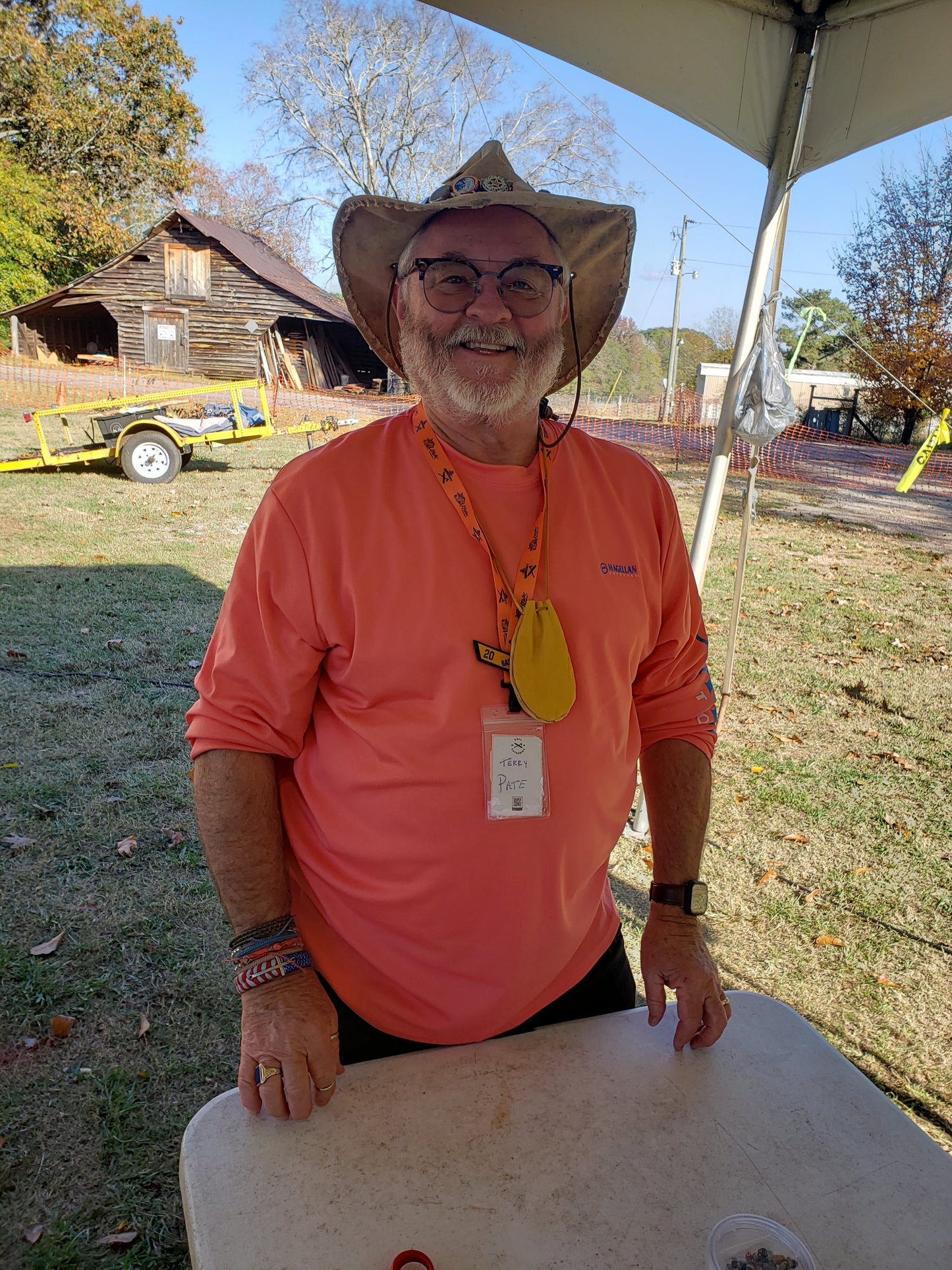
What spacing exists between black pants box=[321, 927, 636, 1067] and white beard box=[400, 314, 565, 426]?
3.79 ft

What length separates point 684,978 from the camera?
1630 mm

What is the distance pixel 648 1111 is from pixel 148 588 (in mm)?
7173

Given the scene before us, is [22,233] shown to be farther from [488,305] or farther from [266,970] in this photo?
[266,970]

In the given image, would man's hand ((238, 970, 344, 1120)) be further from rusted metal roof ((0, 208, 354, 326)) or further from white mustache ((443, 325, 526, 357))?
rusted metal roof ((0, 208, 354, 326))

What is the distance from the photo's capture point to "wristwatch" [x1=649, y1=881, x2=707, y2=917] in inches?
68.0

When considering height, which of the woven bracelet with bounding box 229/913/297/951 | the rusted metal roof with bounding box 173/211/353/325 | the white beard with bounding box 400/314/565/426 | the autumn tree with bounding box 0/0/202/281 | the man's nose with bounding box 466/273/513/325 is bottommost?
the woven bracelet with bounding box 229/913/297/951

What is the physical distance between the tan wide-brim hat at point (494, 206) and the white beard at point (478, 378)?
23 centimetres

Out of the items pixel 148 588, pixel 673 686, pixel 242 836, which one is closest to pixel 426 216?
pixel 673 686

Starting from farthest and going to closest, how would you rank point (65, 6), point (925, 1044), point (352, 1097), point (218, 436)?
point (65, 6)
point (218, 436)
point (925, 1044)
point (352, 1097)

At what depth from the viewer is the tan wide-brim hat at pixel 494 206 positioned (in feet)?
5.77

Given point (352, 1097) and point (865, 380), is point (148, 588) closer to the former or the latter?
point (352, 1097)

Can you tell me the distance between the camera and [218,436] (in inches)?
509

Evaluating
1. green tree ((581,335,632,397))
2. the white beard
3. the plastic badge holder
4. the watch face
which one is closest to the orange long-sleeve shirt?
the white beard

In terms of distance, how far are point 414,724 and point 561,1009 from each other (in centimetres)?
71
